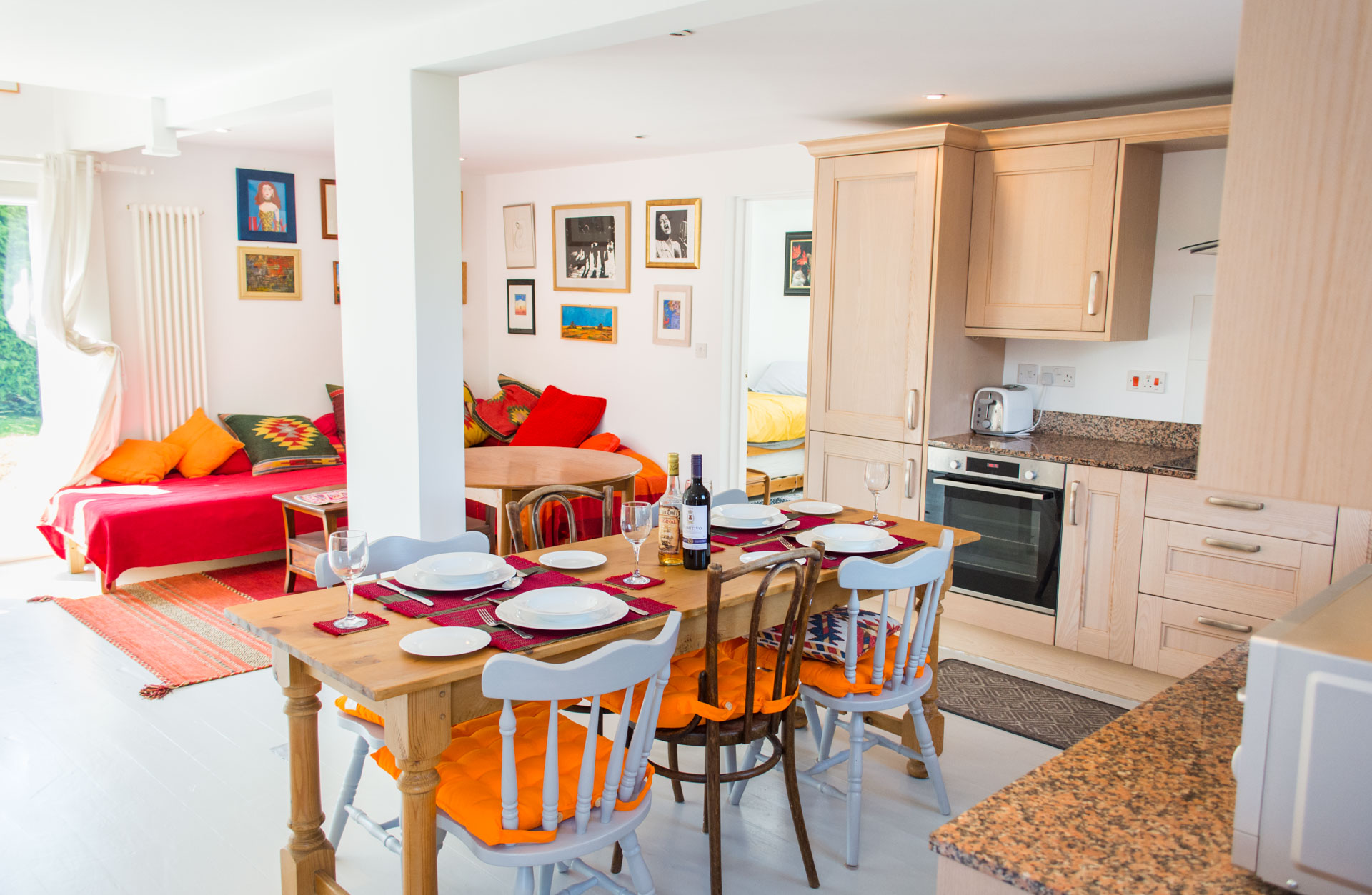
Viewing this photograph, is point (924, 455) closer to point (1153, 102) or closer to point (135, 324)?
point (1153, 102)

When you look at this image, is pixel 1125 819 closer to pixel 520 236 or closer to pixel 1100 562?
pixel 1100 562

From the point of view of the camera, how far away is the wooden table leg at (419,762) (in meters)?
1.81

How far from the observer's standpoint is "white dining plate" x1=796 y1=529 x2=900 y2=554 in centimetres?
268

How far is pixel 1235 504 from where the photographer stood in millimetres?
3426

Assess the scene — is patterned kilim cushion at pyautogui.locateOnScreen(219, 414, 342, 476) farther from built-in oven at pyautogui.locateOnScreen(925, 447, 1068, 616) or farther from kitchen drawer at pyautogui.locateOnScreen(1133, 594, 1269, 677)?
kitchen drawer at pyautogui.locateOnScreen(1133, 594, 1269, 677)

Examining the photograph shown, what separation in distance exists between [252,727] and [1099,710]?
123 inches

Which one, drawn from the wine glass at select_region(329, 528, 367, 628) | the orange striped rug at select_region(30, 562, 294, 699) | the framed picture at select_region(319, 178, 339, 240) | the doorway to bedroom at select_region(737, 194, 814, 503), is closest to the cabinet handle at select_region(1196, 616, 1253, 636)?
the wine glass at select_region(329, 528, 367, 628)

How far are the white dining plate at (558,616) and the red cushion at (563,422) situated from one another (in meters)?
4.17

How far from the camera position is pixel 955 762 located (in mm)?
3199

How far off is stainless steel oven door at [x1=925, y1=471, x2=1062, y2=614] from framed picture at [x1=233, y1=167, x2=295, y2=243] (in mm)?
4465

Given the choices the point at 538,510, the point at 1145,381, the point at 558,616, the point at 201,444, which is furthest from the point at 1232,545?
the point at 201,444

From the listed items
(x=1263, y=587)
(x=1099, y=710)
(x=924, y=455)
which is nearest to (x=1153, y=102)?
(x=924, y=455)

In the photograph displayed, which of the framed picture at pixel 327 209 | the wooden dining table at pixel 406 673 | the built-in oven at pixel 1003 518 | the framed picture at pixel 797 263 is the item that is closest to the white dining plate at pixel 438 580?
the wooden dining table at pixel 406 673

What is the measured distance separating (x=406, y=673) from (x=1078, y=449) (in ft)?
10.2
